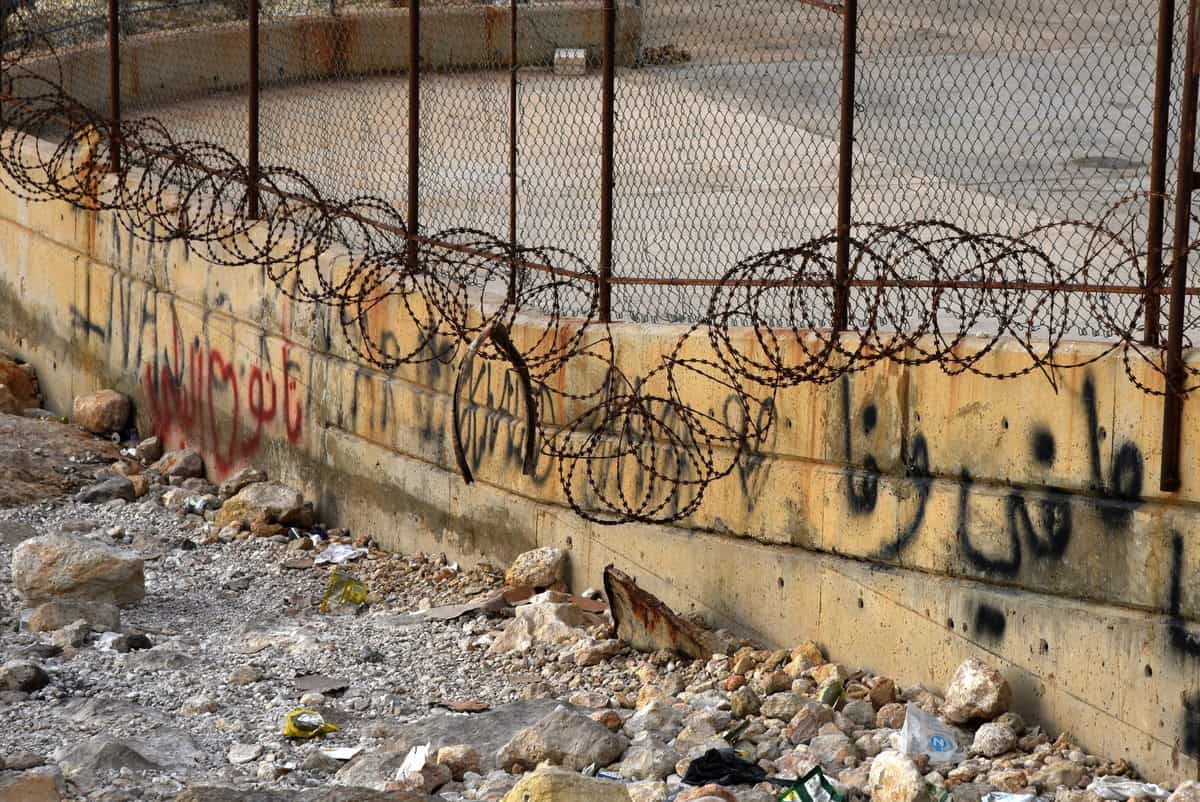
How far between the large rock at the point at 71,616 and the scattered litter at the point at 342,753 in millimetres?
2173

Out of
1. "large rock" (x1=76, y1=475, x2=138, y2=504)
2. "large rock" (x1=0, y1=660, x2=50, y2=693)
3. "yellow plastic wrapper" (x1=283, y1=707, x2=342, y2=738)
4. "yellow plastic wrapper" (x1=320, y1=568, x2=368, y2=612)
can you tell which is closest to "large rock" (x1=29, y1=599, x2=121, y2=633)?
"large rock" (x1=0, y1=660, x2=50, y2=693)

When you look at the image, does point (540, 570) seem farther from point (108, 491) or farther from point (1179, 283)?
point (108, 491)

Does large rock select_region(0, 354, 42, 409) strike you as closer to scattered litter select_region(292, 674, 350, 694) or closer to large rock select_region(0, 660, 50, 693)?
large rock select_region(0, 660, 50, 693)

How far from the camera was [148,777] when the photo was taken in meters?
6.97

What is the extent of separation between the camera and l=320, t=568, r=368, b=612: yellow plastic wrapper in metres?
9.53

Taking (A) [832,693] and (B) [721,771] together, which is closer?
(B) [721,771]

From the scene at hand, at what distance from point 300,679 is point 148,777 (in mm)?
1335

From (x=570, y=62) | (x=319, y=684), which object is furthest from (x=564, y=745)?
(x=570, y=62)

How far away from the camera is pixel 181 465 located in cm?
1212

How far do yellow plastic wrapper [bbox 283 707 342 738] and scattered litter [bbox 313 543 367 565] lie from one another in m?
2.65

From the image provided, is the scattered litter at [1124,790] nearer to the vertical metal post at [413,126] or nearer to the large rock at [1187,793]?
the large rock at [1187,793]

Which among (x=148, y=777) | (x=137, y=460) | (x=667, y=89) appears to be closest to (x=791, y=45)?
(x=667, y=89)

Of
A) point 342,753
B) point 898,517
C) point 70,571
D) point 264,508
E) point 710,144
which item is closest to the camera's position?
point 342,753

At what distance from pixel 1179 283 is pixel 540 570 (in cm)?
378
